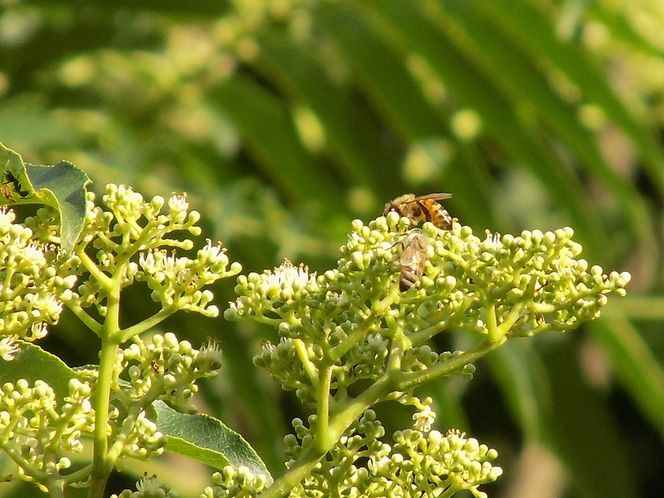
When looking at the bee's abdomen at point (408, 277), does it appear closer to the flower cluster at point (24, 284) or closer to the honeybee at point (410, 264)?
the honeybee at point (410, 264)

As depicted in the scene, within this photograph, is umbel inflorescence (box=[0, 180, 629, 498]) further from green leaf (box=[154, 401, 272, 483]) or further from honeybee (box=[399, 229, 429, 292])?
green leaf (box=[154, 401, 272, 483])

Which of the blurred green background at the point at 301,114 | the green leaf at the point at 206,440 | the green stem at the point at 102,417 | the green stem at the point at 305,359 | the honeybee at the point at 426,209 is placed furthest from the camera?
the blurred green background at the point at 301,114

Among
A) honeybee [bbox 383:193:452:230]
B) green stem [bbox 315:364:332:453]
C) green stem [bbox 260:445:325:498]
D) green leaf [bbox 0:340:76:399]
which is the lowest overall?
green stem [bbox 260:445:325:498]

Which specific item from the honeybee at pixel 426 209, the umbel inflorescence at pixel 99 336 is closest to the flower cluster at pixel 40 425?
the umbel inflorescence at pixel 99 336

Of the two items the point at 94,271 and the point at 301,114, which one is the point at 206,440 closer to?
the point at 94,271

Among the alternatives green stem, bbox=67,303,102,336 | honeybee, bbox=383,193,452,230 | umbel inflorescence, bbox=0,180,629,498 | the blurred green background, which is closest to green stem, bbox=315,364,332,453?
umbel inflorescence, bbox=0,180,629,498

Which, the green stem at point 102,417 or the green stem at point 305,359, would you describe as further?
the green stem at point 305,359

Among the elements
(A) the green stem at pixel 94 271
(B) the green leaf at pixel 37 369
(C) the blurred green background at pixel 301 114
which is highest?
(C) the blurred green background at pixel 301 114

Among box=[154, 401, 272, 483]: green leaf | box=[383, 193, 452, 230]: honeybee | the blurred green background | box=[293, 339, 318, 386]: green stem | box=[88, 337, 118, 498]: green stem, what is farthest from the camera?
the blurred green background
